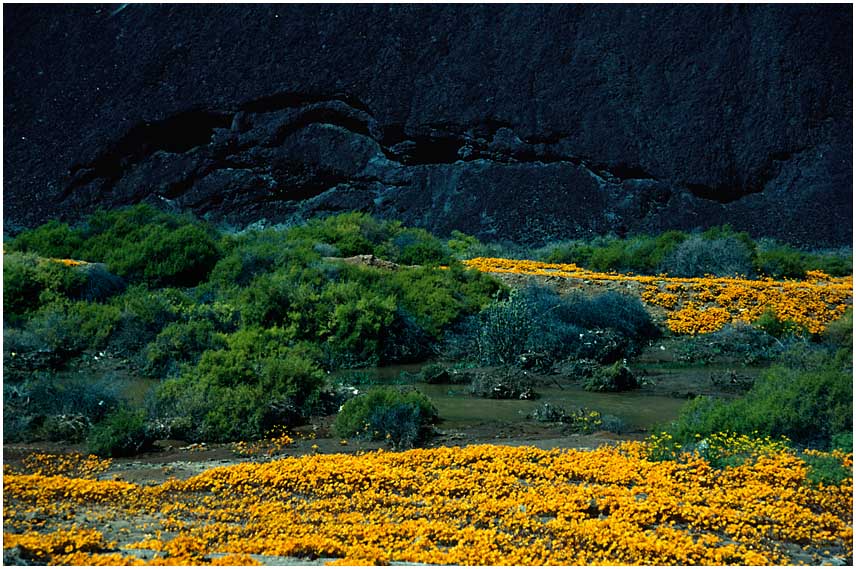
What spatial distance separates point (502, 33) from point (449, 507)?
98.4 ft

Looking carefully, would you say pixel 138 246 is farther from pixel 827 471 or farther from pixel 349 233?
pixel 827 471

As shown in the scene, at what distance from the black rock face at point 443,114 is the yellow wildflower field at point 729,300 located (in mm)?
13227

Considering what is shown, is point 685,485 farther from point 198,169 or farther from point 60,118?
point 60,118

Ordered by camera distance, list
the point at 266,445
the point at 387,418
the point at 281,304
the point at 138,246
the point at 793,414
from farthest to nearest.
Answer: the point at 138,246 < the point at 281,304 < the point at 387,418 < the point at 266,445 < the point at 793,414

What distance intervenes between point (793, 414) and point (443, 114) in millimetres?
26344

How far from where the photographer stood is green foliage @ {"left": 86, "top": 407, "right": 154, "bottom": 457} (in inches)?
367

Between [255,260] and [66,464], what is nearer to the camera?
[66,464]

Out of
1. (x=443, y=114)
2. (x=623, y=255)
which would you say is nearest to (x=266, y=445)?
(x=623, y=255)

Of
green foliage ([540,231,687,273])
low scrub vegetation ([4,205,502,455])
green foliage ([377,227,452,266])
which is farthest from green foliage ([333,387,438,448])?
green foliage ([540,231,687,273])

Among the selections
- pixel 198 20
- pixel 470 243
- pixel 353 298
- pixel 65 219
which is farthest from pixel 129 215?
pixel 198 20

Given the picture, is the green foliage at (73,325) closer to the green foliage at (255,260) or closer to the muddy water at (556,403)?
the green foliage at (255,260)

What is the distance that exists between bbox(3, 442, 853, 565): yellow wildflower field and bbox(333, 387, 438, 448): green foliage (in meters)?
0.99

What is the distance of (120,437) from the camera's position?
9336mm

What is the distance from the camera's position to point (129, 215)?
2264 cm
